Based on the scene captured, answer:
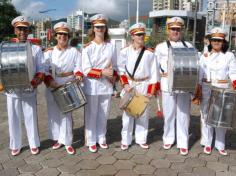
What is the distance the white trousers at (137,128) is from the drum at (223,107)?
1.02m

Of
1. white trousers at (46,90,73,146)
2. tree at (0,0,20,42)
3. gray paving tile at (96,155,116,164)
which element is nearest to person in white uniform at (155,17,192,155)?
gray paving tile at (96,155,116,164)

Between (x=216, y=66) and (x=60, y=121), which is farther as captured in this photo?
(x=60, y=121)

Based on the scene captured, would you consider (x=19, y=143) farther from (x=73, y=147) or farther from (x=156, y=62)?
(x=156, y=62)

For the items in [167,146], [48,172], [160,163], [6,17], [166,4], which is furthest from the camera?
[166,4]

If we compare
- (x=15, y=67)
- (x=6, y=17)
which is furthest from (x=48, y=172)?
(x=6, y=17)

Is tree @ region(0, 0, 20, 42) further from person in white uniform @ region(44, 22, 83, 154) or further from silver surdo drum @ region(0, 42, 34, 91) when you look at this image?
silver surdo drum @ region(0, 42, 34, 91)

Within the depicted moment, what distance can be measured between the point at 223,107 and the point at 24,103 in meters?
2.71

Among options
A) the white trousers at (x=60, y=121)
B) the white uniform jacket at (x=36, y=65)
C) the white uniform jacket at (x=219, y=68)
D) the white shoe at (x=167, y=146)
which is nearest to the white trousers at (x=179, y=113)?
the white shoe at (x=167, y=146)

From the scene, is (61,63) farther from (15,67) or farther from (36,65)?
(15,67)

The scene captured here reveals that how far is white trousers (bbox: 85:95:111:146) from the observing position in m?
4.87

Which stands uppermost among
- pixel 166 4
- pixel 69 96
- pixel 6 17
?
pixel 166 4

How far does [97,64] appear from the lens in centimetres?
473

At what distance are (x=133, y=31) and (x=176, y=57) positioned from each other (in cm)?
84

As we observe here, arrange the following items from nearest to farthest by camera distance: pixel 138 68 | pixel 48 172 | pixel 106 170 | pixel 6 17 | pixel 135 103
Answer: pixel 48 172
pixel 106 170
pixel 135 103
pixel 138 68
pixel 6 17
